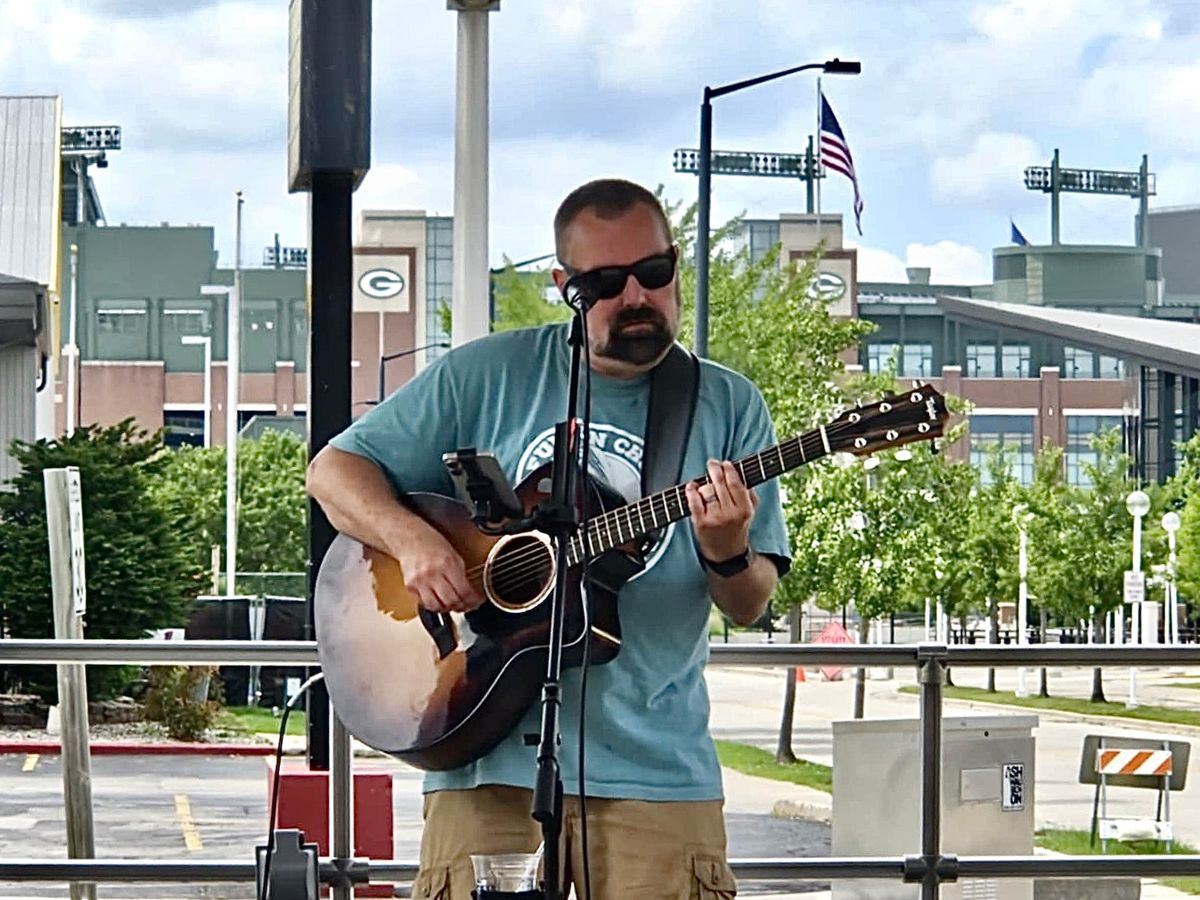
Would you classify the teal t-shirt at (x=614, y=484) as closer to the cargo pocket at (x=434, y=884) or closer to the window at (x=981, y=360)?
the cargo pocket at (x=434, y=884)

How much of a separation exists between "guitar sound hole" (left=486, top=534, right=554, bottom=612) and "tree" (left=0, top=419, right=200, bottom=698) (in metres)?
22.5

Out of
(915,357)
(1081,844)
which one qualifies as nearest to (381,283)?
(915,357)

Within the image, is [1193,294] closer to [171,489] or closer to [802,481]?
[171,489]

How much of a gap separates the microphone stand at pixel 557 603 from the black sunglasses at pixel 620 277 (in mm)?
17

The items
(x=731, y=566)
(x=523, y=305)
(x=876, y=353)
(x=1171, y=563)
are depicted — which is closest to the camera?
(x=731, y=566)

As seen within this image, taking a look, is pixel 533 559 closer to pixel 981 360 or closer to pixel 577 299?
pixel 577 299

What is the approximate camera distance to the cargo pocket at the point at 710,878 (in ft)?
8.38

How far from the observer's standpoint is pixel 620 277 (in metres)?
2.58

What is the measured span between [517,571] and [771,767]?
53.2 ft

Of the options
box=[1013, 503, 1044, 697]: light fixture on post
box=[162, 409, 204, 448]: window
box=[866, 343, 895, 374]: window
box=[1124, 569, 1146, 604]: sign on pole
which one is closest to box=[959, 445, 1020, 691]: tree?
box=[1013, 503, 1044, 697]: light fixture on post

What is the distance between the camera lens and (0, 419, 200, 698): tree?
25.0m

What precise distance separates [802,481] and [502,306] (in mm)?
5157

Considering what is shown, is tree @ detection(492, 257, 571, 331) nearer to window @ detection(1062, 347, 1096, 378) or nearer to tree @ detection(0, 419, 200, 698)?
tree @ detection(0, 419, 200, 698)

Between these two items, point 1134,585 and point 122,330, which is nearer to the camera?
point 1134,585
